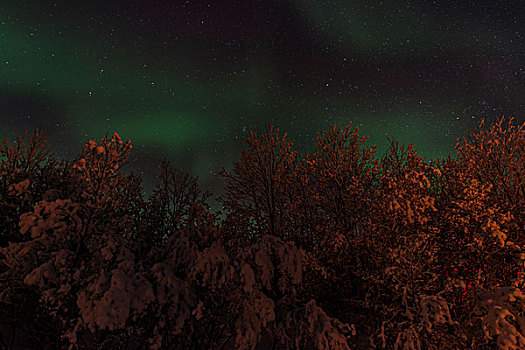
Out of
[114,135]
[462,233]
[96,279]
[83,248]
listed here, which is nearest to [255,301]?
[96,279]

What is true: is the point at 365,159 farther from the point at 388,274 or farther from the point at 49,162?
the point at 49,162

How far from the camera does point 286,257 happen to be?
8258 mm

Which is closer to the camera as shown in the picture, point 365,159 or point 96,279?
point 96,279

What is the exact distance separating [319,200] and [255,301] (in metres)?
5.53

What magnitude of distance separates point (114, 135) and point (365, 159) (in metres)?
9.14

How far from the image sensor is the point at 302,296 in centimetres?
1155

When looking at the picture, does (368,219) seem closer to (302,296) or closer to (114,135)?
(302,296)

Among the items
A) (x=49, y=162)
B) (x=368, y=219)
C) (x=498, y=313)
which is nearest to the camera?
(x=498, y=313)

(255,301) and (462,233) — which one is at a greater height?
(462,233)

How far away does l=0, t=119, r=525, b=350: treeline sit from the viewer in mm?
7613

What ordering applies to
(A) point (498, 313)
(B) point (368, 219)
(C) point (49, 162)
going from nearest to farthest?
(A) point (498, 313), (B) point (368, 219), (C) point (49, 162)

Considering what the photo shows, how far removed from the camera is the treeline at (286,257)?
7.61 meters

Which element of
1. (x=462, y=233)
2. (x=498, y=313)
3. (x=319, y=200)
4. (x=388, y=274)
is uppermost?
(x=319, y=200)

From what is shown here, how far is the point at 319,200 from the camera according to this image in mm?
12602
